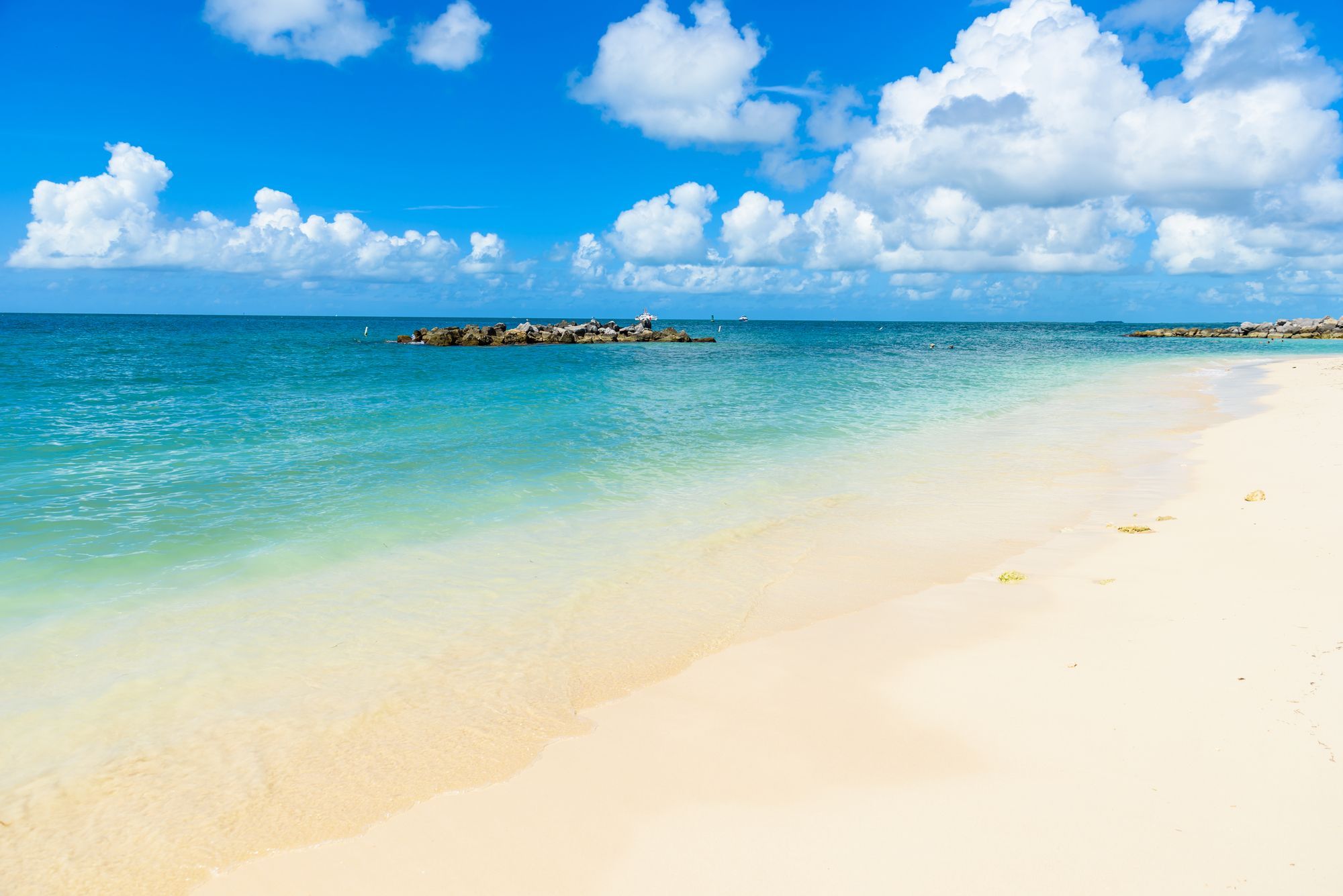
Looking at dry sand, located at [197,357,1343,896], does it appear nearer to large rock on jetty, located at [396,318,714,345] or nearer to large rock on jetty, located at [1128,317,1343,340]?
large rock on jetty, located at [396,318,714,345]

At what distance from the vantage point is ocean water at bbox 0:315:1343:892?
4.97 metres

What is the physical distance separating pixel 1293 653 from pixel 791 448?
1255 centimetres

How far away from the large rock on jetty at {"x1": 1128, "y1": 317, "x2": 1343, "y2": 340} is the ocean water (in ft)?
307

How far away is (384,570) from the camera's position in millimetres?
9195

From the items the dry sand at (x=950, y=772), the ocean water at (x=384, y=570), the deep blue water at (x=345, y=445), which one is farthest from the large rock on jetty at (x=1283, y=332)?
the dry sand at (x=950, y=772)

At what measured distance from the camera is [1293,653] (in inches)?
233

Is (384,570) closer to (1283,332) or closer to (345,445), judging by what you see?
(345,445)

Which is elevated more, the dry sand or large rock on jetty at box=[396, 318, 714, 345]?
large rock on jetty at box=[396, 318, 714, 345]

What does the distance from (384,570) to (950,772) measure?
7139 millimetres

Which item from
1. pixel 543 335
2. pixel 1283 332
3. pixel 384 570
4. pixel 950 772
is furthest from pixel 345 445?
pixel 1283 332

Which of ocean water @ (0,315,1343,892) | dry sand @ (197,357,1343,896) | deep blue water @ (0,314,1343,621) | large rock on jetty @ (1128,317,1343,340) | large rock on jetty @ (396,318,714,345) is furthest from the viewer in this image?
large rock on jetty @ (1128,317,1343,340)

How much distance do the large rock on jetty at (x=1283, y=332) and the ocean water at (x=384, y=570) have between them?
9354 cm

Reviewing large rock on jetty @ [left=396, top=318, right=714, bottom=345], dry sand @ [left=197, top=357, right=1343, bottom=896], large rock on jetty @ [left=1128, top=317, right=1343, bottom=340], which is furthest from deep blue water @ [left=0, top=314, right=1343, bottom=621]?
large rock on jetty @ [left=1128, top=317, right=1343, bottom=340]

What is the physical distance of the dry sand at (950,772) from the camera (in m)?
3.91
